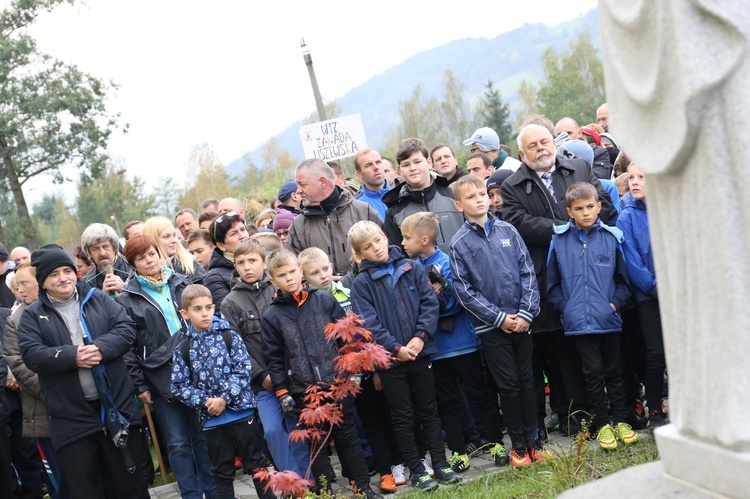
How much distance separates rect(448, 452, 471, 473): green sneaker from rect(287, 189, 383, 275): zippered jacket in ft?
6.87

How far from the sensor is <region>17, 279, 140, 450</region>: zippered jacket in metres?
6.28

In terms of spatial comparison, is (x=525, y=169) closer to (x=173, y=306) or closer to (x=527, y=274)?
(x=527, y=274)

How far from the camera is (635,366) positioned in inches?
280

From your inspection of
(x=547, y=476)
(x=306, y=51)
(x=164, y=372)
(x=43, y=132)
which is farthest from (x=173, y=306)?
(x=43, y=132)

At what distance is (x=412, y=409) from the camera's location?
6.35m

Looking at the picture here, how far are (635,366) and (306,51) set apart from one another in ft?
40.1

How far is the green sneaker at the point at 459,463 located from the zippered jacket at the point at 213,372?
1612 millimetres

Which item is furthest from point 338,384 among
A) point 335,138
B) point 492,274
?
point 335,138

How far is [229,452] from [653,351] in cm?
Answer: 335

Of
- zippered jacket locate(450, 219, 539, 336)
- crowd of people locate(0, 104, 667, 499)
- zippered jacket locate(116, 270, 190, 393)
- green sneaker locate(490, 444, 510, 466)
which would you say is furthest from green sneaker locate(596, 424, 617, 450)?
zippered jacket locate(116, 270, 190, 393)

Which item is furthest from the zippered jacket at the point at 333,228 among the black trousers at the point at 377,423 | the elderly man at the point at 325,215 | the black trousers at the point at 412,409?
the black trousers at the point at 412,409

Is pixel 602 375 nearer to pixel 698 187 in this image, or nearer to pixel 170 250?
pixel 698 187

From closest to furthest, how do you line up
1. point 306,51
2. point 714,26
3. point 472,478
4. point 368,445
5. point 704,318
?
point 714,26 → point 704,318 → point 472,478 → point 368,445 → point 306,51

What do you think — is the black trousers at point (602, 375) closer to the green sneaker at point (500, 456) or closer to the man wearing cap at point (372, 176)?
the green sneaker at point (500, 456)
